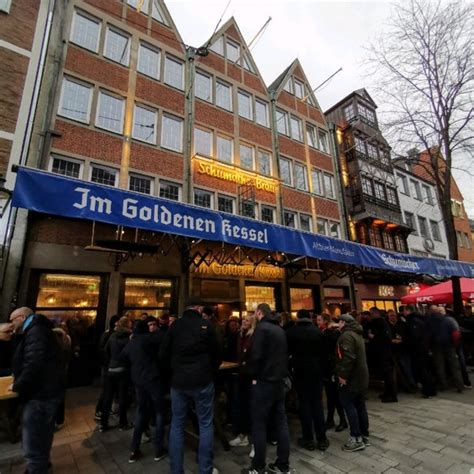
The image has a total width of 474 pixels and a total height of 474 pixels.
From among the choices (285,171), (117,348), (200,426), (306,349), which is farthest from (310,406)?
(285,171)

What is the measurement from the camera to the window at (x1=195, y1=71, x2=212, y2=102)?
14.6 metres

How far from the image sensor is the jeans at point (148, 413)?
4.13 m

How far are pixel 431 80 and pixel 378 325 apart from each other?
37.1ft

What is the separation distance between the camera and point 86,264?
926 centimetres

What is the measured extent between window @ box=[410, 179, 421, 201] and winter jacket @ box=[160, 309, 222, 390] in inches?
1083

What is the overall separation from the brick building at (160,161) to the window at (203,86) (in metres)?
0.09

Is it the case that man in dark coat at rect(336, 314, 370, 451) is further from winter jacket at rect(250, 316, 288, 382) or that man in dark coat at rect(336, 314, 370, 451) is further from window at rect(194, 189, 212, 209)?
window at rect(194, 189, 212, 209)

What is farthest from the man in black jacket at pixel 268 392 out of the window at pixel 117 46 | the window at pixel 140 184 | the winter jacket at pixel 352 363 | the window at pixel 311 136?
the window at pixel 311 136

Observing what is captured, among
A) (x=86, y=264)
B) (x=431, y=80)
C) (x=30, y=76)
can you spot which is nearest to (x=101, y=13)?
(x=30, y=76)

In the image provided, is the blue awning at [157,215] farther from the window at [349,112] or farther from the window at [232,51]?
the window at [349,112]

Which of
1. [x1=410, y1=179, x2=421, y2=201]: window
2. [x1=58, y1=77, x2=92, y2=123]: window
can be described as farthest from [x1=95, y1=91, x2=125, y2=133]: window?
[x1=410, y1=179, x2=421, y2=201]: window

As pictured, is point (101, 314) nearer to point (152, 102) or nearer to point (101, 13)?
point (152, 102)

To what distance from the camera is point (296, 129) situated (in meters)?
18.6

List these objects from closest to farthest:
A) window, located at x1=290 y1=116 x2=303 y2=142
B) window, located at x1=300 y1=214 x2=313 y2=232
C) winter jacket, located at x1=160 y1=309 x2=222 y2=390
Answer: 1. winter jacket, located at x1=160 y1=309 x2=222 y2=390
2. window, located at x1=300 y1=214 x2=313 y2=232
3. window, located at x1=290 y1=116 x2=303 y2=142
